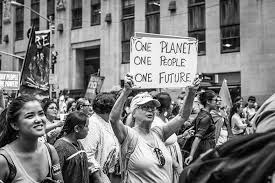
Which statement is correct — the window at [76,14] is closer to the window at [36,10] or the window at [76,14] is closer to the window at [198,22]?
the window at [36,10]

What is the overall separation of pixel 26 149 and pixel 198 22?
83.9 feet

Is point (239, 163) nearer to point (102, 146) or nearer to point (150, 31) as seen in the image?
point (102, 146)

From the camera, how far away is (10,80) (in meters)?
13.2

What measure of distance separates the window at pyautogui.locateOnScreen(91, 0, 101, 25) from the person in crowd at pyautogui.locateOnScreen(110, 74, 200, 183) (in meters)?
29.8

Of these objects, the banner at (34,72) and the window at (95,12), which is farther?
the window at (95,12)

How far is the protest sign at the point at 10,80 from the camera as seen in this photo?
12961 millimetres

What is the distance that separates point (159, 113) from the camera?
7094 millimetres

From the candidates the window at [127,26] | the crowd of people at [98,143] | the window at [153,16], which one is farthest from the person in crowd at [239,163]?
the window at [127,26]

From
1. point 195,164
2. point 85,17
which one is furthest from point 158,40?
point 85,17

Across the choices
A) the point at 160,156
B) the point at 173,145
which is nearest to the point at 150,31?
the point at 173,145

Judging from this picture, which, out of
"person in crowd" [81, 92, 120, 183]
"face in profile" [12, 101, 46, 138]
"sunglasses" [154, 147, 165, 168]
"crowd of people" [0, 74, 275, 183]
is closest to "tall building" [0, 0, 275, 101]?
"person in crowd" [81, 92, 120, 183]

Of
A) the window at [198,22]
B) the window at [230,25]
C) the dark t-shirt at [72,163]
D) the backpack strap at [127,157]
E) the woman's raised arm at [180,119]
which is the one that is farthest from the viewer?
the window at [198,22]

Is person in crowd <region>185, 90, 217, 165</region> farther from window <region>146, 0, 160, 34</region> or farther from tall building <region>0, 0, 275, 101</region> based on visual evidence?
window <region>146, 0, 160, 34</region>

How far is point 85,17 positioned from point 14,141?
32016 mm
